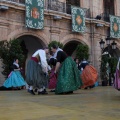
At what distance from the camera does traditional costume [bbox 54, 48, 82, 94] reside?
6426 mm

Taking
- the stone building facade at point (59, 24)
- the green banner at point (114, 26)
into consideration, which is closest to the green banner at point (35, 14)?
the stone building facade at point (59, 24)

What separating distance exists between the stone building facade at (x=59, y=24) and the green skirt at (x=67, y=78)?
7180 mm

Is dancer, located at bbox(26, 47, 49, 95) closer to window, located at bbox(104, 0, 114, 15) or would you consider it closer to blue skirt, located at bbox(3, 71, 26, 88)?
blue skirt, located at bbox(3, 71, 26, 88)

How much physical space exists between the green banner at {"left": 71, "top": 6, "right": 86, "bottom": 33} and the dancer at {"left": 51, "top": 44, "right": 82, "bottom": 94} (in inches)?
380

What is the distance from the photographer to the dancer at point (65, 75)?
643 cm

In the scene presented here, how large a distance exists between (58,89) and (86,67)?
12.1ft

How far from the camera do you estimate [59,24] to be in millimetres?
15852

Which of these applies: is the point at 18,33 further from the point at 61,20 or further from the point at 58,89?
the point at 58,89

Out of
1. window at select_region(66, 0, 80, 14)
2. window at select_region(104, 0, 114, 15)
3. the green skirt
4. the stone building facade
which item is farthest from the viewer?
window at select_region(104, 0, 114, 15)

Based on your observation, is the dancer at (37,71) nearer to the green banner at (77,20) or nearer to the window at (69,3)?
the green banner at (77,20)

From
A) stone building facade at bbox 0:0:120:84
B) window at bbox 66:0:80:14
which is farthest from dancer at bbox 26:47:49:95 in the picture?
window at bbox 66:0:80:14

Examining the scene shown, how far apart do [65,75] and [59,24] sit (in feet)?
31.8

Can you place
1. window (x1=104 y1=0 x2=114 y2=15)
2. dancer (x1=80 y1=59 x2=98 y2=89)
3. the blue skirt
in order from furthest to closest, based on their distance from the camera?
window (x1=104 y1=0 x2=114 y2=15) < the blue skirt < dancer (x1=80 y1=59 x2=98 y2=89)

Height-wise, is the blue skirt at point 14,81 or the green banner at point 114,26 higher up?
the green banner at point 114,26
